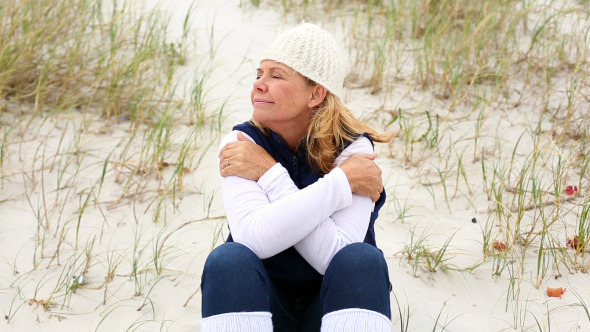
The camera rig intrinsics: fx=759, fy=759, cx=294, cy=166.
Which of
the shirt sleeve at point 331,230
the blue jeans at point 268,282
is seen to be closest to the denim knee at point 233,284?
the blue jeans at point 268,282

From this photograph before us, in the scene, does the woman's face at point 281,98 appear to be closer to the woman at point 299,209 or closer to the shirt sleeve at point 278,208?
the woman at point 299,209

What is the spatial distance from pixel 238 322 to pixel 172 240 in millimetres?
1469

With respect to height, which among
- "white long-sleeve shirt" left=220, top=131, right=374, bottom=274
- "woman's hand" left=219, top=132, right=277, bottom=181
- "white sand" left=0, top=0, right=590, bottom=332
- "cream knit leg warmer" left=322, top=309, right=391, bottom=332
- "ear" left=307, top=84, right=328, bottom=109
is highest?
"ear" left=307, top=84, right=328, bottom=109

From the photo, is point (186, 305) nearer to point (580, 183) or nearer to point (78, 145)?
point (78, 145)

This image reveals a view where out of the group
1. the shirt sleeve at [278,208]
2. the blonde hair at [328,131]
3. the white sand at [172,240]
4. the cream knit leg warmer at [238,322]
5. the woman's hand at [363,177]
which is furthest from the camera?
the white sand at [172,240]

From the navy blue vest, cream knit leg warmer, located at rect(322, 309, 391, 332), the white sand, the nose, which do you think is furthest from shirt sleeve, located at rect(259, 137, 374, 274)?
the white sand

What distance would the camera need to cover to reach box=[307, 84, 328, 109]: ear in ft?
8.75

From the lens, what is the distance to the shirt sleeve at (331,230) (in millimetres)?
2395

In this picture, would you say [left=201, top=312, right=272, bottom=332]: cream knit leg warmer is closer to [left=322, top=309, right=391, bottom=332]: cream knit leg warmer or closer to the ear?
[left=322, top=309, right=391, bottom=332]: cream knit leg warmer

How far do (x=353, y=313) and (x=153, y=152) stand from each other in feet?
7.11

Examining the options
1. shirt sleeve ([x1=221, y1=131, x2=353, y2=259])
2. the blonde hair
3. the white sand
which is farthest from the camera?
the white sand

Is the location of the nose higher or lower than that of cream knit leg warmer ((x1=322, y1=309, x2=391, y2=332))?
higher

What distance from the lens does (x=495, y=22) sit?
5.06 m

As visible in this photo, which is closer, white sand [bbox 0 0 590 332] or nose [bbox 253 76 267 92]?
nose [bbox 253 76 267 92]
